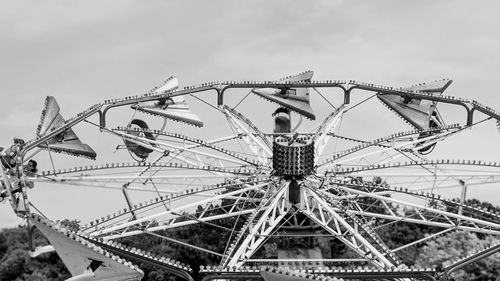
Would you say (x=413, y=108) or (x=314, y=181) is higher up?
(x=413, y=108)

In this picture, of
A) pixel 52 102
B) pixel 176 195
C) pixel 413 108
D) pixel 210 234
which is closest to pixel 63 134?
pixel 52 102

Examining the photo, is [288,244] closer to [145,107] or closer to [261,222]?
[261,222]

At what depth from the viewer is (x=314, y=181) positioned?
149 ft

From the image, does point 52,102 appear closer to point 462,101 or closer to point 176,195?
point 176,195

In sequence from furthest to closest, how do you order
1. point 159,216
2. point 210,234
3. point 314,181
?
point 210,234 < point 314,181 < point 159,216

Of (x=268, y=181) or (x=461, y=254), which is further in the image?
(x=461, y=254)

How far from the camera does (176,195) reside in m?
43.1

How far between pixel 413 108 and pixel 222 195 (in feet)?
40.6

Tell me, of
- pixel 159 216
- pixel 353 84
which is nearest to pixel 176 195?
pixel 159 216

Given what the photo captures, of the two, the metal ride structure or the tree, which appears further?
the tree

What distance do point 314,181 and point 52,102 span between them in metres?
12.3

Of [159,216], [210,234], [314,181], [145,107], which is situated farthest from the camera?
[210,234]

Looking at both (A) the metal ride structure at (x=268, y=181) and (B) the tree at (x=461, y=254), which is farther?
(B) the tree at (x=461, y=254)

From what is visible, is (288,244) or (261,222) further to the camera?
(288,244)
